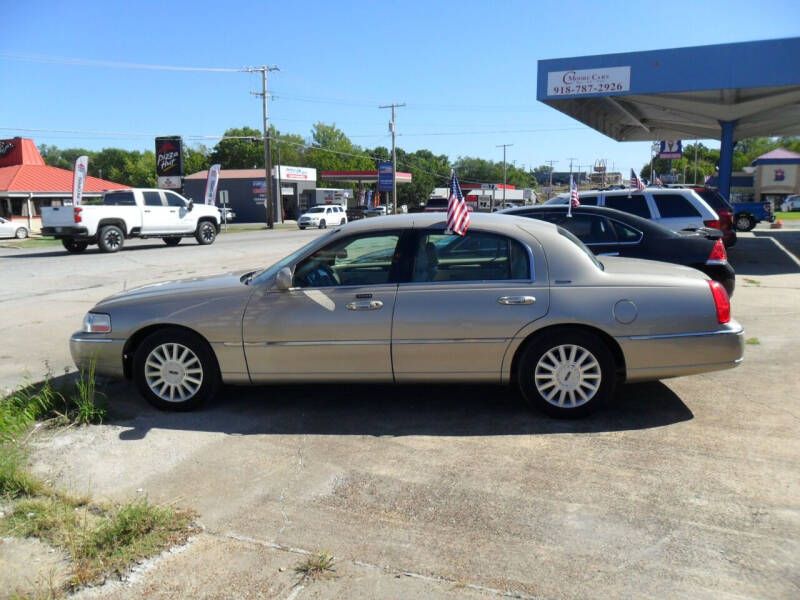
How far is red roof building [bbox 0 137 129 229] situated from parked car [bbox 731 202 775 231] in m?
36.1

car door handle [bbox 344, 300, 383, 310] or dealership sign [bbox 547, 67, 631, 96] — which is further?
dealership sign [bbox 547, 67, 631, 96]

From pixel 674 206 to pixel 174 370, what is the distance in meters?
9.79

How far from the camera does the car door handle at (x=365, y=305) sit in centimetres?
499

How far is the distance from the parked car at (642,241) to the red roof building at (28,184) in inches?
1651

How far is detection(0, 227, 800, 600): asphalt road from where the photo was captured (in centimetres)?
310

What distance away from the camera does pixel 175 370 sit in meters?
5.31

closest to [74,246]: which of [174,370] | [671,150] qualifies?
[174,370]

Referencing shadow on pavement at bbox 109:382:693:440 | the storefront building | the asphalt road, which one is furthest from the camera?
the storefront building

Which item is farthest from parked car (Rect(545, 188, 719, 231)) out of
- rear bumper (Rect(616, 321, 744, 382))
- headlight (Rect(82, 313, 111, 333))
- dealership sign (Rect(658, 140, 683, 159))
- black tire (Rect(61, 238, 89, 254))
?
dealership sign (Rect(658, 140, 683, 159))

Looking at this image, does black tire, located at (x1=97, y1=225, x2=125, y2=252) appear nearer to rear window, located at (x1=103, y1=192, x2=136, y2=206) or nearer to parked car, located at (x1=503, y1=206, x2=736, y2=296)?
rear window, located at (x1=103, y1=192, x2=136, y2=206)

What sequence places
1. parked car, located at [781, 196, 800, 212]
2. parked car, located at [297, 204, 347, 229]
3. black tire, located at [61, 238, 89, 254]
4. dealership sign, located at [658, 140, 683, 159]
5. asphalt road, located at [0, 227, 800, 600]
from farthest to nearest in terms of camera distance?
parked car, located at [781, 196, 800, 212]
parked car, located at [297, 204, 347, 229]
dealership sign, located at [658, 140, 683, 159]
black tire, located at [61, 238, 89, 254]
asphalt road, located at [0, 227, 800, 600]

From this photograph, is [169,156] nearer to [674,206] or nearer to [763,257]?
[763,257]

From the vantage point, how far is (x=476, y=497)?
3.88 metres

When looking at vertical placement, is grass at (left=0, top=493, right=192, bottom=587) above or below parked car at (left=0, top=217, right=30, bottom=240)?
below
